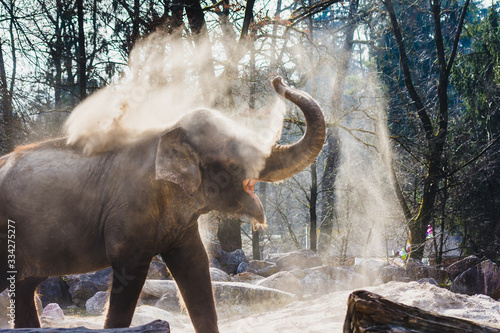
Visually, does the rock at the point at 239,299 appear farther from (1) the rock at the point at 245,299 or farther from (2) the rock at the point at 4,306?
(2) the rock at the point at 4,306

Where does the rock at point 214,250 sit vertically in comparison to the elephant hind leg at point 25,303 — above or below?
below

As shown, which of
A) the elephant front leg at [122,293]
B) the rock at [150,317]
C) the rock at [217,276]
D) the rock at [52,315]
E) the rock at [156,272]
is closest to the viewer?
the elephant front leg at [122,293]

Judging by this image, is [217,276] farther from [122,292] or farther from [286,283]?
[122,292]

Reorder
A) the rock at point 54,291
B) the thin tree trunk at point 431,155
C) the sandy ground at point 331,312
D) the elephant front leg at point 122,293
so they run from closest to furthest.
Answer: the elephant front leg at point 122,293, the sandy ground at point 331,312, the rock at point 54,291, the thin tree trunk at point 431,155

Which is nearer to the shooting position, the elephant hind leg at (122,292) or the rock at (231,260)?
the elephant hind leg at (122,292)

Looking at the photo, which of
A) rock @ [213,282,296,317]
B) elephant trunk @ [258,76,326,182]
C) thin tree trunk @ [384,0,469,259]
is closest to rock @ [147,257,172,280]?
rock @ [213,282,296,317]

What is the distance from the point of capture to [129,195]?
11.5ft

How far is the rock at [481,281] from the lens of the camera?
25.8 feet

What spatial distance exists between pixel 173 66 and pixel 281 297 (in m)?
5.33

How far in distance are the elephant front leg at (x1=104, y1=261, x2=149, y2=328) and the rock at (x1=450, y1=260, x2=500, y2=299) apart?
664cm

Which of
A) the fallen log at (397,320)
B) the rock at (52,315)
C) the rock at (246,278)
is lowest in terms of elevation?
the rock at (246,278)

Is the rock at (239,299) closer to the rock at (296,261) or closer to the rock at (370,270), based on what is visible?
the rock at (370,270)

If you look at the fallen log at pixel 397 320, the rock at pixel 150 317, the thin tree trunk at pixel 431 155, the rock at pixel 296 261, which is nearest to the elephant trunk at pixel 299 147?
the fallen log at pixel 397 320

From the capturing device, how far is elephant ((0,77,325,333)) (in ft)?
11.3
